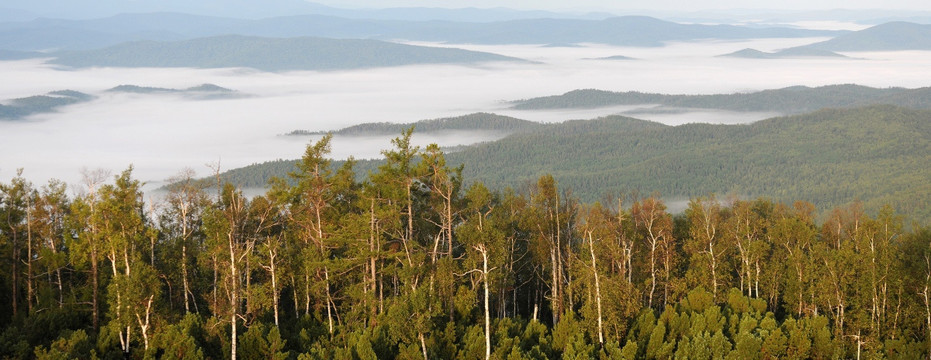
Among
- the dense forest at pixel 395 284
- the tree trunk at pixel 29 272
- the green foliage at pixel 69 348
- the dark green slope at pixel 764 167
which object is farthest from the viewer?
the dark green slope at pixel 764 167

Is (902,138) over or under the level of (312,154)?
under

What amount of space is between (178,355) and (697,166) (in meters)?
161

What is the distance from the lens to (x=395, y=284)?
37.4m

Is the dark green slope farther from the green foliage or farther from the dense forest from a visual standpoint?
the green foliage

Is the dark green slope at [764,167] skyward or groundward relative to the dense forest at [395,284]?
groundward

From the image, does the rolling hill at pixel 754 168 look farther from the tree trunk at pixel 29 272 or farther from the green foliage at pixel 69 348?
the green foliage at pixel 69 348

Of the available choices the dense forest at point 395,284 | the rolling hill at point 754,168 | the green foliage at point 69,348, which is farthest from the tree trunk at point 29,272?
the rolling hill at point 754,168

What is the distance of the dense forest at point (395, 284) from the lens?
3144 centimetres

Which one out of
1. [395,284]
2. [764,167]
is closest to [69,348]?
[395,284]

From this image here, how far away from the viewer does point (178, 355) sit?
98.1ft

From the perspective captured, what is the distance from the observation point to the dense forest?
31.4 meters

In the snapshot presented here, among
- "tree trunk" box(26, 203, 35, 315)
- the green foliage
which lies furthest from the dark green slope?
the green foliage

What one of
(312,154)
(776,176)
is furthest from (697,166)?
(312,154)

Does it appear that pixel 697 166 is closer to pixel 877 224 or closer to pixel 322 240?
pixel 877 224
